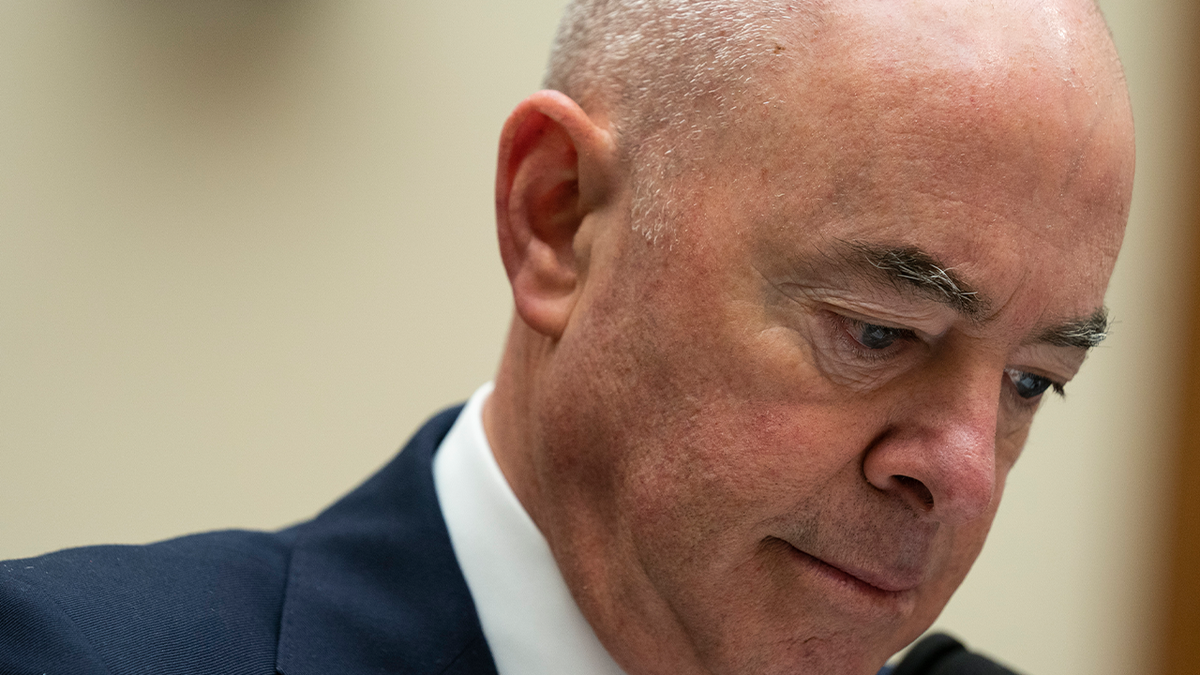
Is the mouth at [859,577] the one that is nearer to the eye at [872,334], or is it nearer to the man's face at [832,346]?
the man's face at [832,346]

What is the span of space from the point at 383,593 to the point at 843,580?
59 cm

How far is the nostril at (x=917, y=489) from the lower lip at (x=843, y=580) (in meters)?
0.12

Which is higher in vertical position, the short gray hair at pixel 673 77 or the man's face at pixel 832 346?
the short gray hair at pixel 673 77

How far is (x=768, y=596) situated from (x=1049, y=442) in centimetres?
210

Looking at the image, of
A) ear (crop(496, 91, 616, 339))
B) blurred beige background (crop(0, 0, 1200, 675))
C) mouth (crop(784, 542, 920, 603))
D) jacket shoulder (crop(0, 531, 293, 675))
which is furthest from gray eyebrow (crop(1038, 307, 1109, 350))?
blurred beige background (crop(0, 0, 1200, 675))

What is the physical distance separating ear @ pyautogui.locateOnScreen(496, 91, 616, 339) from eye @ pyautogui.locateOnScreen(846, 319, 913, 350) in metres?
0.34

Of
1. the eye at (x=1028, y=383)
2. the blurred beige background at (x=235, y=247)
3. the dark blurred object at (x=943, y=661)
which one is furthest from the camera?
the blurred beige background at (x=235, y=247)

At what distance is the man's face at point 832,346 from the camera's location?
1077mm

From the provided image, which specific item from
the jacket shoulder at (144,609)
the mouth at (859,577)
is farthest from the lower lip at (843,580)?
the jacket shoulder at (144,609)

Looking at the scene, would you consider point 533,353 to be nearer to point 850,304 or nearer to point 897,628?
point 850,304

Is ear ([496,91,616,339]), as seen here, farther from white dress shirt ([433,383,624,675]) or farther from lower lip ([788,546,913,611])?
lower lip ([788,546,913,611])

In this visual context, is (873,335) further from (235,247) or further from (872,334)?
(235,247)

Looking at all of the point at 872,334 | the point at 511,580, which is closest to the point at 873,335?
the point at 872,334

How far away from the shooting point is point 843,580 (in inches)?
46.1
